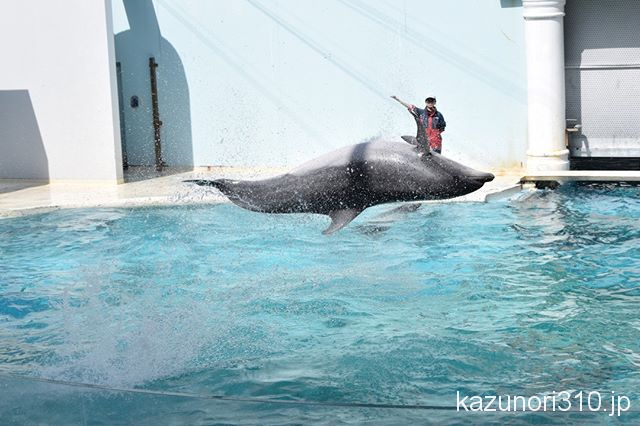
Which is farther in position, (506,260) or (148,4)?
(148,4)

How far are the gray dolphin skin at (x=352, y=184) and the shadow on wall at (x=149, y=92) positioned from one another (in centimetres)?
748

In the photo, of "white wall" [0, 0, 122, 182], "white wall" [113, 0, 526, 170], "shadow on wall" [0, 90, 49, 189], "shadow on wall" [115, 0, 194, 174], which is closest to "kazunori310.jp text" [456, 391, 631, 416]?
"white wall" [113, 0, 526, 170]

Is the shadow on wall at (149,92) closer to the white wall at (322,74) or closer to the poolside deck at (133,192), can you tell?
the white wall at (322,74)

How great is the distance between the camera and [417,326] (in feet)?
22.7

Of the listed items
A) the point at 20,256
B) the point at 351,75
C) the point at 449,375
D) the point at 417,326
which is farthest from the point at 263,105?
the point at 449,375

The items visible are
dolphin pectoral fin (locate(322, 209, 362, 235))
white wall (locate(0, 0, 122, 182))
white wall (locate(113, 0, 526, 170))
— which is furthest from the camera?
white wall (locate(0, 0, 122, 182))

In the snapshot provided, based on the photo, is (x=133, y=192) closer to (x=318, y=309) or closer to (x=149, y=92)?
(x=149, y=92)

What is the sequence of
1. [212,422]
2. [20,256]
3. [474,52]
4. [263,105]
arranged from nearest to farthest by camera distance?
[212,422], [20,256], [474,52], [263,105]

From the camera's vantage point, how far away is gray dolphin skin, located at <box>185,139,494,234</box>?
23.7 ft

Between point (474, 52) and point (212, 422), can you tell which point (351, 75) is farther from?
point (212, 422)

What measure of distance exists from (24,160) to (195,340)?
8589mm

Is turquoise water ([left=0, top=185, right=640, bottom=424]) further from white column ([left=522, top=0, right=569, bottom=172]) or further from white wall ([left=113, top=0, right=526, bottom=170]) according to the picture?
white wall ([left=113, top=0, right=526, bottom=170])

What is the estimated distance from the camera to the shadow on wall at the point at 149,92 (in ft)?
48.1

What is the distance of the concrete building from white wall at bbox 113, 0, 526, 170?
0.02 meters
